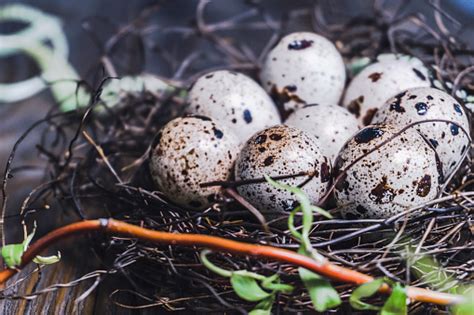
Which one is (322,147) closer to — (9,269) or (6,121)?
(9,269)

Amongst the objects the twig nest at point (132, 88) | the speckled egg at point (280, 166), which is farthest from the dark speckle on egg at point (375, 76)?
the twig nest at point (132, 88)

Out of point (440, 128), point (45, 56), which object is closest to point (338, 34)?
point (440, 128)

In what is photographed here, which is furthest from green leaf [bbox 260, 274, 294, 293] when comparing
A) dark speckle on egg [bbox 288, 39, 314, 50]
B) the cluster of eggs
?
dark speckle on egg [bbox 288, 39, 314, 50]

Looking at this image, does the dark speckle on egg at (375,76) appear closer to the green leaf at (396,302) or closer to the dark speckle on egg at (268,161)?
the dark speckle on egg at (268,161)

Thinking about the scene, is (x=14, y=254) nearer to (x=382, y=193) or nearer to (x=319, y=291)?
(x=319, y=291)

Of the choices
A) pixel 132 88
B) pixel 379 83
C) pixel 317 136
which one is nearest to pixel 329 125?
pixel 317 136

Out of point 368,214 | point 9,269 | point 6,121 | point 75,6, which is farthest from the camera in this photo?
point 75,6
